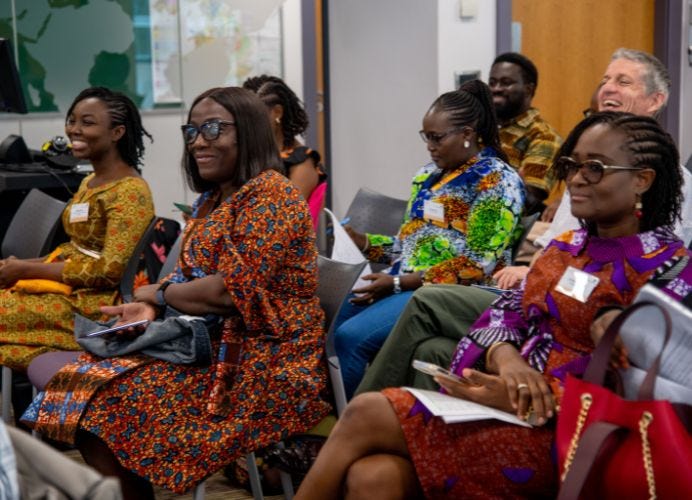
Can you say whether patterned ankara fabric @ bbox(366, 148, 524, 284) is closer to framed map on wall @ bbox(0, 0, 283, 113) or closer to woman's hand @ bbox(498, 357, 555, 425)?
woman's hand @ bbox(498, 357, 555, 425)

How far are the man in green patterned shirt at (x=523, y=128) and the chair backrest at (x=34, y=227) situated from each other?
1.77 m

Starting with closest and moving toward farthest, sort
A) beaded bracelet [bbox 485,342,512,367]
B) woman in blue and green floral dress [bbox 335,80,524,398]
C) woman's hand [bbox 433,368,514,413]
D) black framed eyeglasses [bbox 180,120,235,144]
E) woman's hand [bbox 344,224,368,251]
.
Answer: woman's hand [bbox 433,368,514,413]
beaded bracelet [bbox 485,342,512,367]
black framed eyeglasses [bbox 180,120,235,144]
woman in blue and green floral dress [bbox 335,80,524,398]
woman's hand [bbox 344,224,368,251]

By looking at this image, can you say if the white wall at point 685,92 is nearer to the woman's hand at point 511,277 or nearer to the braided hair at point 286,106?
the braided hair at point 286,106

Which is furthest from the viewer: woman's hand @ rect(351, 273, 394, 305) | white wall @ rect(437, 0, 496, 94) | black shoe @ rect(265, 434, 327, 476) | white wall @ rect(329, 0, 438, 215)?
white wall @ rect(329, 0, 438, 215)

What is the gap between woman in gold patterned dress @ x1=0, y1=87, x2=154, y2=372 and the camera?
12.0 feet

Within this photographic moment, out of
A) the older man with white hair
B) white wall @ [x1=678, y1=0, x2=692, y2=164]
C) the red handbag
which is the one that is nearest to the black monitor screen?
the older man with white hair

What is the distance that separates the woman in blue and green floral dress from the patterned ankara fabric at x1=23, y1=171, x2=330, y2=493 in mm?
448

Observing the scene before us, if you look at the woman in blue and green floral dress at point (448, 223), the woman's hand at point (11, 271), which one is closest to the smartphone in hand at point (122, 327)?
the woman in blue and green floral dress at point (448, 223)

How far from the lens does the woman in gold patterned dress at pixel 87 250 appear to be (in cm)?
366

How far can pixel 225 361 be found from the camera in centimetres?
287

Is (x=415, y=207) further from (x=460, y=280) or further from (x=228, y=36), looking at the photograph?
(x=228, y=36)

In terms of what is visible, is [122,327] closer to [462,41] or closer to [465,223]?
[465,223]

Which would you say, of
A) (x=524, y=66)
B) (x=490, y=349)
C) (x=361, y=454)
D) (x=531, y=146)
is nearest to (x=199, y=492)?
(x=361, y=454)

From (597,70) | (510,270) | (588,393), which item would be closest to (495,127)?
(510,270)
